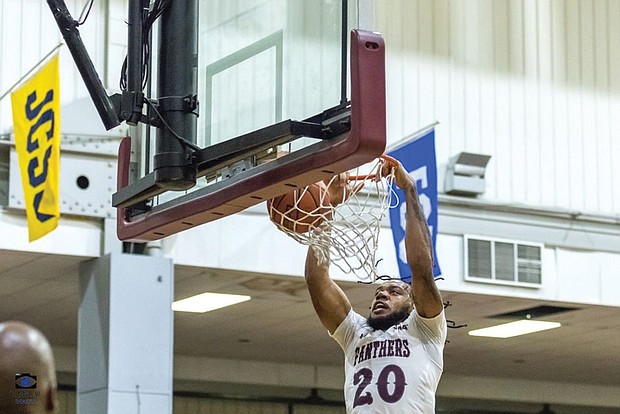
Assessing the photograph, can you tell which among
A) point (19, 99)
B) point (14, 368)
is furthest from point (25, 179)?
point (14, 368)

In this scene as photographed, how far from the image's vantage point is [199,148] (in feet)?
17.8

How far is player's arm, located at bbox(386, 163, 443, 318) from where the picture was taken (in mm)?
6000

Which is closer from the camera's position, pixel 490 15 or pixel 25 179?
pixel 25 179

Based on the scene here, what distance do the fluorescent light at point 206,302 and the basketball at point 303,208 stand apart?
734 cm

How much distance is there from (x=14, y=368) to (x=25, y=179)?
794cm

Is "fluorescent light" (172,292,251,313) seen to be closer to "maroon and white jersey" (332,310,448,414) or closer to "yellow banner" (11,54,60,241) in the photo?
"yellow banner" (11,54,60,241)

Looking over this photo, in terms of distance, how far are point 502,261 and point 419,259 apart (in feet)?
22.5

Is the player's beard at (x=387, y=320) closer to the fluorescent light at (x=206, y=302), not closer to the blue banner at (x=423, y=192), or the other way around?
the blue banner at (x=423, y=192)

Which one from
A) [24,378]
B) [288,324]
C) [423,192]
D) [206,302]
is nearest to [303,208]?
[24,378]

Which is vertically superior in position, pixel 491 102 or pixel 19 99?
pixel 491 102

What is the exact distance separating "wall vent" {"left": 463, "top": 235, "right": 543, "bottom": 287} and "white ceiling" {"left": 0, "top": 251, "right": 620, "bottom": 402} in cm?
29

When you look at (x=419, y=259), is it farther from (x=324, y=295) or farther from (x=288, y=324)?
(x=288, y=324)

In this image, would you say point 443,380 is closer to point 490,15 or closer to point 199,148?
point 490,15

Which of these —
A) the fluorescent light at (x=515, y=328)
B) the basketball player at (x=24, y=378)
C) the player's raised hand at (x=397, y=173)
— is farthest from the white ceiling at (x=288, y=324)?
Result: the basketball player at (x=24, y=378)
